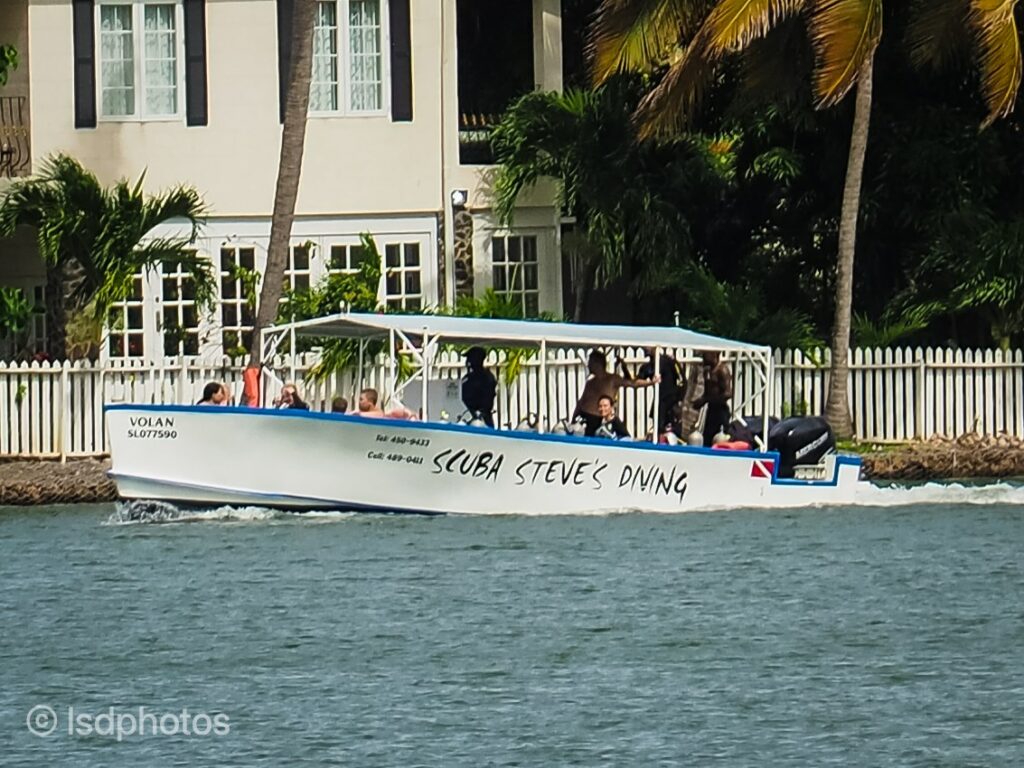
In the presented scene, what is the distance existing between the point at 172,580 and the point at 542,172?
1207 centimetres

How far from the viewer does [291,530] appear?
2777cm

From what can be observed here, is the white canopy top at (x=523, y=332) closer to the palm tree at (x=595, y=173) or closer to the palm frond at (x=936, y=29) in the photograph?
the palm frond at (x=936, y=29)

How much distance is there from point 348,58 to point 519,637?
15.0 metres

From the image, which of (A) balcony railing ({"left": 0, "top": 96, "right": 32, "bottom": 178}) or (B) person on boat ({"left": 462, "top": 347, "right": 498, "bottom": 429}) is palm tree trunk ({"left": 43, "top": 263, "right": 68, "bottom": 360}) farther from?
(B) person on boat ({"left": 462, "top": 347, "right": 498, "bottom": 429})

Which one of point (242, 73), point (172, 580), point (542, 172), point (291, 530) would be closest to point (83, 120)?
point (242, 73)

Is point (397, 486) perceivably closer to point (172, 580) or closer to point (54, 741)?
point (172, 580)

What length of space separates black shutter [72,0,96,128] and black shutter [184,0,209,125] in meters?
1.18

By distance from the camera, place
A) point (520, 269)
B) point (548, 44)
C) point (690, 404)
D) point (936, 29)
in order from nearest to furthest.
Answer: point (690, 404)
point (936, 29)
point (548, 44)
point (520, 269)

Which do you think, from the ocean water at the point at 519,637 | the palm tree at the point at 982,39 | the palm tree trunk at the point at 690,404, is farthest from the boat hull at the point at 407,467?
the palm tree at the point at 982,39

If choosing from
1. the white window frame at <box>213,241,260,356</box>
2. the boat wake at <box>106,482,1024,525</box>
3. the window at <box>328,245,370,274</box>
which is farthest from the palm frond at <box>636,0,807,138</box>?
the boat wake at <box>106,482,1024,525</box>

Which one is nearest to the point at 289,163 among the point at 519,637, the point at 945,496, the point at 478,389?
the point at 478,389

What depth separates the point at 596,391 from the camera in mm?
28125

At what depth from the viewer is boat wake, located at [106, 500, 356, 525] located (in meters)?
27.8

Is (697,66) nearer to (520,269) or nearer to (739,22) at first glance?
(739,22)
